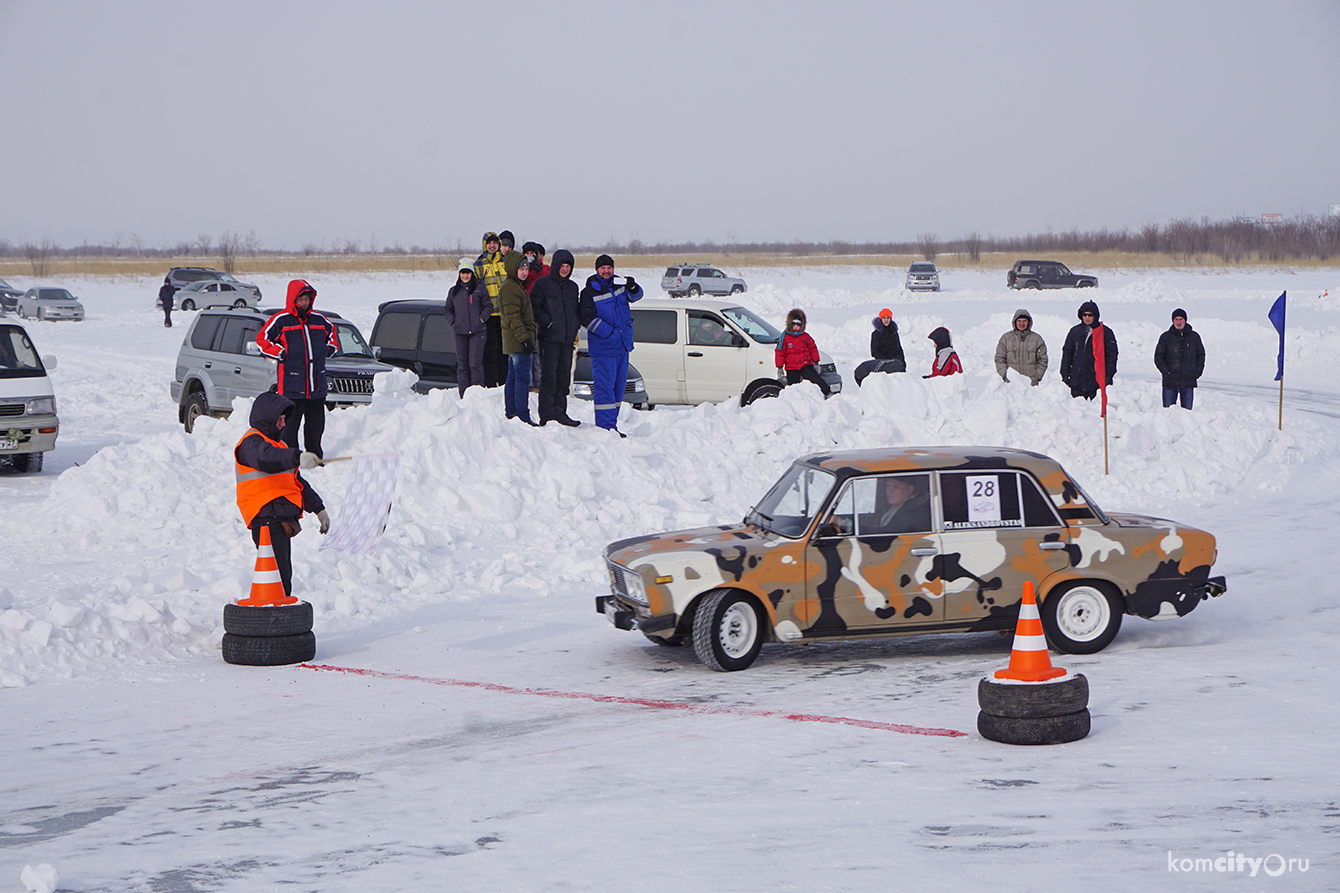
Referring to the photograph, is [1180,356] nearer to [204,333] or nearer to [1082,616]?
[1082,616]

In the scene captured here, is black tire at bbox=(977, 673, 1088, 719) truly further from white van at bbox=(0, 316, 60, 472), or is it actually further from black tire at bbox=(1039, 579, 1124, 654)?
white van at bbox=(0, 316, 60, 472)

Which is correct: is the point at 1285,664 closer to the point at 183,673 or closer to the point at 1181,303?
the point at 183,673

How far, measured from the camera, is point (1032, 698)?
21.5ft

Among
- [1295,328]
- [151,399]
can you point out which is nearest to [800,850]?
[151,399]

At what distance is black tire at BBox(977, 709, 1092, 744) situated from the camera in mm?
6582

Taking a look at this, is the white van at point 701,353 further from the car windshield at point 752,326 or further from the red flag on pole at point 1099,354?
the red flag on pole at point 1099,354

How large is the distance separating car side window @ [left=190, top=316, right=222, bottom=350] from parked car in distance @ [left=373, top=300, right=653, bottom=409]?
2351mm

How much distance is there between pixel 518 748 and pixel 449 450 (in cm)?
733

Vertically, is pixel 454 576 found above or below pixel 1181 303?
below

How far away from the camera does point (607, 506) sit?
13.6 metres


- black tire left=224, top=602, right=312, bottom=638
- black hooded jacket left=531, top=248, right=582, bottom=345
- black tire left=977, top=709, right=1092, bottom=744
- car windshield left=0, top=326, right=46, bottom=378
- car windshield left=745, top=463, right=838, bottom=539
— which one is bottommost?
black tire left=977, top=709, right=1092, bottom=744

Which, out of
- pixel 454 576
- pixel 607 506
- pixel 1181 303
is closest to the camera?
pixel 454 576

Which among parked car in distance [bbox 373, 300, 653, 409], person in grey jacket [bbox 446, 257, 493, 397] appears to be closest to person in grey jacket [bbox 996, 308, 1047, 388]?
parked car in distance [bbox 373, 300, 653, 409]

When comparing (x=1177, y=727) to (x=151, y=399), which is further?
(x=151, y=399)
